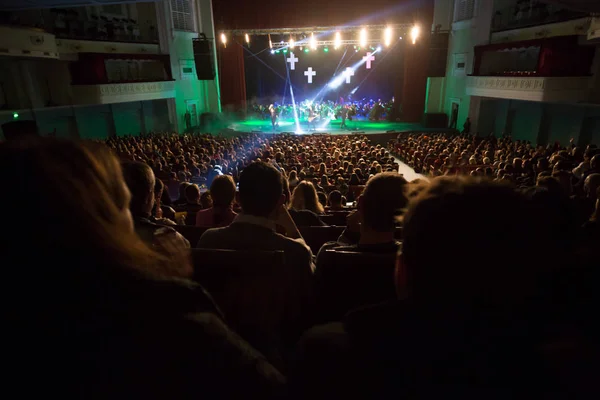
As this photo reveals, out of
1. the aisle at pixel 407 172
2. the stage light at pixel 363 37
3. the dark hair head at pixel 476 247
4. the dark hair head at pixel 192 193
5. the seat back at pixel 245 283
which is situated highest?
the stage light at pixel 363 37

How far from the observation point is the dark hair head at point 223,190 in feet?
10.6

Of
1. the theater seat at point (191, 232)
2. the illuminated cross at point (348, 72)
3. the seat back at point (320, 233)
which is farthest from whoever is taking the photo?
the illuminated cross at point (348, 72)

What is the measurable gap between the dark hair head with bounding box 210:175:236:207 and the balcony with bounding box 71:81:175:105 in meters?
15.7

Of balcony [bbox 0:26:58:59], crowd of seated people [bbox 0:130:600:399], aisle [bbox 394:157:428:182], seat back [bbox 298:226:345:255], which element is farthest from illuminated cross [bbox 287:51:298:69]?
crowd of seated people [bbox 0:130:600:399]

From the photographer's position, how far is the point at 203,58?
758 inches

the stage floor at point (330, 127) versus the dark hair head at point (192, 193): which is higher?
the dark hair head at point (192, 193)

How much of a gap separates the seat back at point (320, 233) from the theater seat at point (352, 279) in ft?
3.62

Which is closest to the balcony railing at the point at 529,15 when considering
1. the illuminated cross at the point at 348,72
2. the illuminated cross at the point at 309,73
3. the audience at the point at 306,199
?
the illuminated cross at the point at 348,72

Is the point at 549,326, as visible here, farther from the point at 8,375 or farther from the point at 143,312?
the point at 8,375

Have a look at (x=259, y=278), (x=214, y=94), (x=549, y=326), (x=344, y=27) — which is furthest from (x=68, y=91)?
(x=549, y=326)

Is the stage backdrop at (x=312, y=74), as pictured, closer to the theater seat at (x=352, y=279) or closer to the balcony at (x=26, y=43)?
the balcony at (x=26, y=43)

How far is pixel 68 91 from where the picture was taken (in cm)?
1595

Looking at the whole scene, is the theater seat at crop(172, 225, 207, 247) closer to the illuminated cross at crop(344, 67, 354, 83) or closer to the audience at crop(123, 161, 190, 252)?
the audience at crop(123, 161, 190, 252)

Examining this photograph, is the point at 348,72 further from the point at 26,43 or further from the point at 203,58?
the point at 26,43
